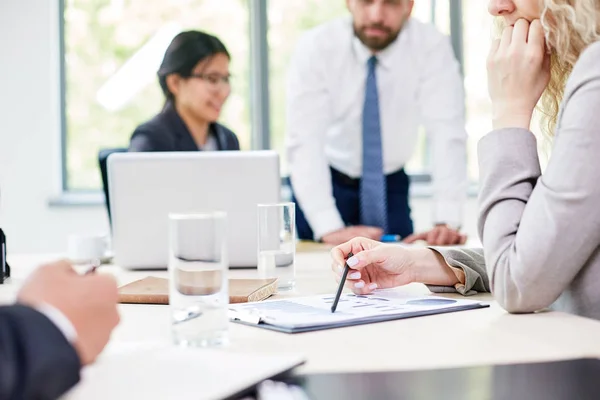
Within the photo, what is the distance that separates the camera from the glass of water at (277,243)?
1.48m

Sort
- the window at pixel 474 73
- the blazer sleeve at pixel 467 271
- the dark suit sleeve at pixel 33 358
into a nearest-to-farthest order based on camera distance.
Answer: the dark suit sleeve at pixel 33 358, the blazer sleeve at pixel 467 271, the window at pixel 474 73

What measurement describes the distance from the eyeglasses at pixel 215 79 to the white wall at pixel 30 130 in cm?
180

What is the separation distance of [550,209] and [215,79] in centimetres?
230

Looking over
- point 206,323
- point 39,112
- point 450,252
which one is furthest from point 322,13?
point 206,323

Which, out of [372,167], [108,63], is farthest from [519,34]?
[108,63]

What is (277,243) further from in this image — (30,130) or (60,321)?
(30,130)

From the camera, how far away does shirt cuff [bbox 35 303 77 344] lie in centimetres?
61

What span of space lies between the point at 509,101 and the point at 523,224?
0.76 ft

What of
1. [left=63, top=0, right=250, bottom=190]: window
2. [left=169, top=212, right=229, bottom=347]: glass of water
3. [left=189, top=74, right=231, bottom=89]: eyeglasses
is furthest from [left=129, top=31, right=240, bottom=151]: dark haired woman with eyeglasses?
[left=169, top=212, right=229, bottom=347]: glass of water

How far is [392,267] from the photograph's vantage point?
1293 millimetres

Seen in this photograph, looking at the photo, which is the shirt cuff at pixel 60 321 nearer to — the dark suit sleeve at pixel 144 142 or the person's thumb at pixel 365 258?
the person's thumb at pixel 365 258

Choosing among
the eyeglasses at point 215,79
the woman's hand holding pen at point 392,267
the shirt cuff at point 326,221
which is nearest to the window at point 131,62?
the eyeglasses at point 215,79

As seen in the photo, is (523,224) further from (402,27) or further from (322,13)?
(322,13)

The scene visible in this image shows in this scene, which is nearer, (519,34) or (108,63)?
(519,34)
